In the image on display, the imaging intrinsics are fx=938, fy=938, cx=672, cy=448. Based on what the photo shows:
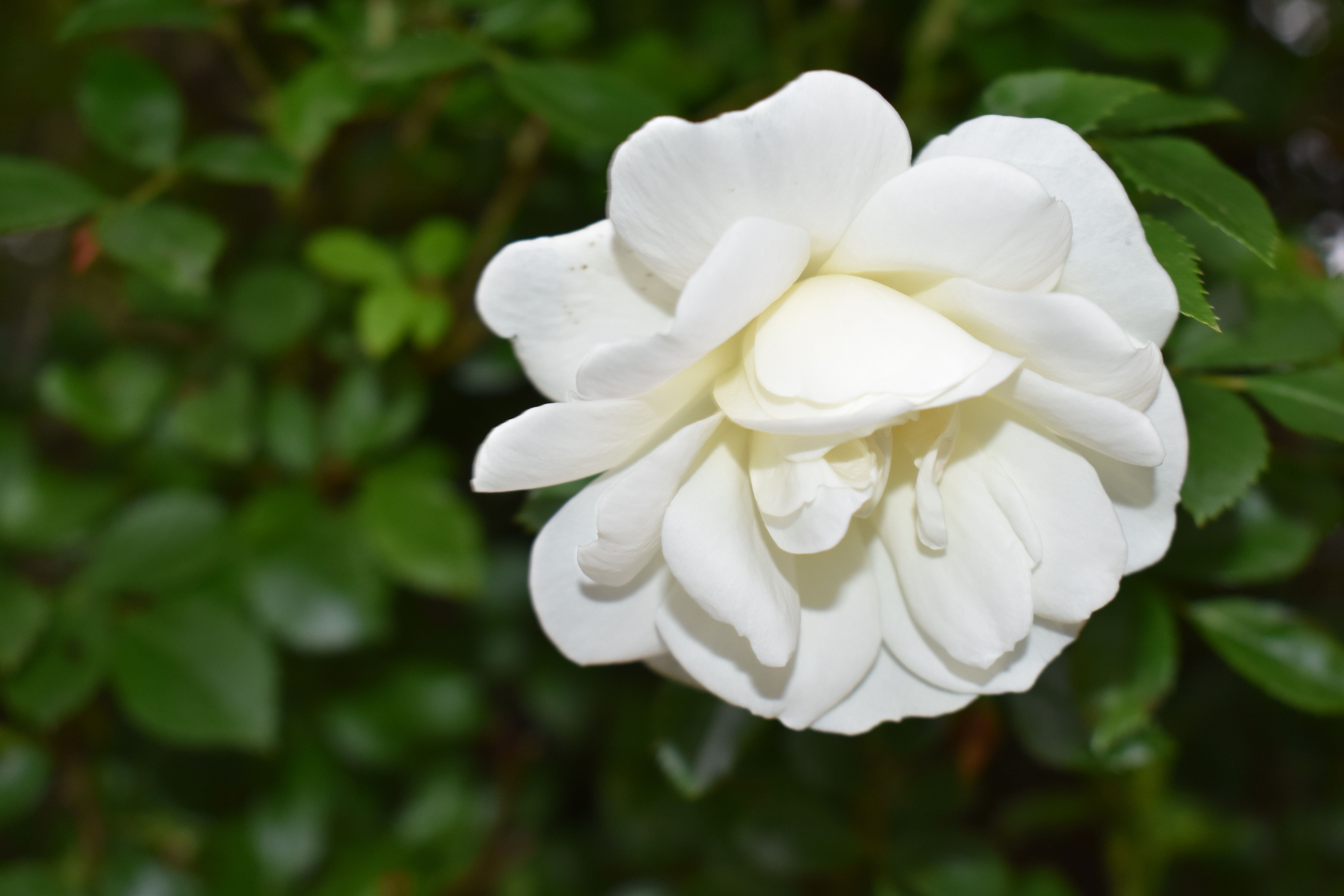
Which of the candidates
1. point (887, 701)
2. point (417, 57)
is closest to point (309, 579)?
point (417, 57)

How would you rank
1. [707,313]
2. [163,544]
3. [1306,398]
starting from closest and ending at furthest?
[707,313] < [1306,398] < [163,544]

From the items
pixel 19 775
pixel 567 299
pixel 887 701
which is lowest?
pixel 19 775

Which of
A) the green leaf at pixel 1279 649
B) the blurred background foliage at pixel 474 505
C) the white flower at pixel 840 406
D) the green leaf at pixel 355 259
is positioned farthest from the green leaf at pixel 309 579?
the green leaf at pixel 1279 649

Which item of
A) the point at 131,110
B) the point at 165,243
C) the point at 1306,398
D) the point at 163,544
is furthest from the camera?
the point at 163,544

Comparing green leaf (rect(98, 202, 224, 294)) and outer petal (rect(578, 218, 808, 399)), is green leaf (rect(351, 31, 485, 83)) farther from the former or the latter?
outer petal (rect(578, 218, 808, 399))

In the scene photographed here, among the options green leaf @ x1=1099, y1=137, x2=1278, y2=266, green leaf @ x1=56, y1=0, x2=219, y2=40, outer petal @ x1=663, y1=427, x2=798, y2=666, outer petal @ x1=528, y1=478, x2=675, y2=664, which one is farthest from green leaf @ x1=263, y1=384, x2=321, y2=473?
green leaf @ x1=1099, y1=137, x2=1278, y2=266

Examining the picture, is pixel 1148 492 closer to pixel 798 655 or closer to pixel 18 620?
pixel 798 655
